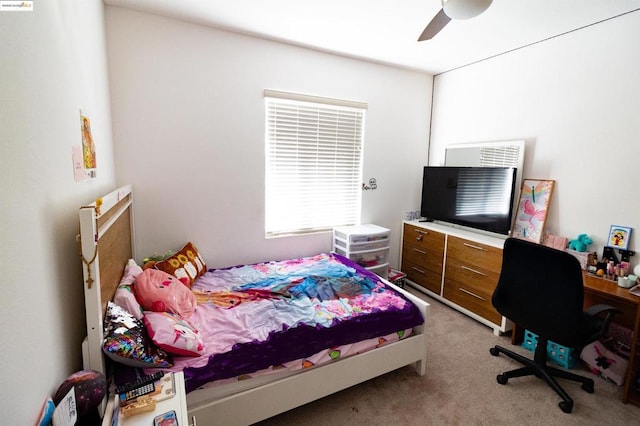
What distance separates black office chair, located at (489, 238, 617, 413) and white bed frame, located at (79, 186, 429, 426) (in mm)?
598

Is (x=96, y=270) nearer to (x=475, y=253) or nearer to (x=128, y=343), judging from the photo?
(x=128, y=343)

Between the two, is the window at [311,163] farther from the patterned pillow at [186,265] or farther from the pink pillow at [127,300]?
the pink pillow at [127,300]

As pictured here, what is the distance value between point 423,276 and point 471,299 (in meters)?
0.62

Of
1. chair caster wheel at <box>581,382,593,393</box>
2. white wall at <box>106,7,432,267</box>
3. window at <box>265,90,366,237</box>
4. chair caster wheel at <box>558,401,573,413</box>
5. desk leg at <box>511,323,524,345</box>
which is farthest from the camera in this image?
window at <box>265,90,366,237</box>

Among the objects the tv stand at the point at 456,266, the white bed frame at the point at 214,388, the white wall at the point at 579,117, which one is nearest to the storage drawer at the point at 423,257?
the tv stand at the point at 456,266

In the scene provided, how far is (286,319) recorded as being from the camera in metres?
1.81

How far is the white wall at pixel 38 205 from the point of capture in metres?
0.69

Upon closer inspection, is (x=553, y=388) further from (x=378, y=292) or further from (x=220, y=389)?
(x=220, y=389)

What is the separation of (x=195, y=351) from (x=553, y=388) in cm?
223

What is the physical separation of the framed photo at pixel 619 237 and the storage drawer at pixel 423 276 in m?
1.38

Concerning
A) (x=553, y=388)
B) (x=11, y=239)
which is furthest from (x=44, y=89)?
(x=553, y=388)

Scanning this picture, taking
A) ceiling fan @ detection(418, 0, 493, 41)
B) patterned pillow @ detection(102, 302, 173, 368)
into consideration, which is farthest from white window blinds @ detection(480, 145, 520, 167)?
patterned pillow @ detection(102, 302, 173, 368)

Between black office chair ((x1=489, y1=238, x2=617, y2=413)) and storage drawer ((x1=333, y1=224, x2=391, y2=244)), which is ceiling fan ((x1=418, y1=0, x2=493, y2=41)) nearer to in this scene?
black office chair ((x1=489, y1=238, x2=617, y2=413))

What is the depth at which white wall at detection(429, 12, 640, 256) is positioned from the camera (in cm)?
218
